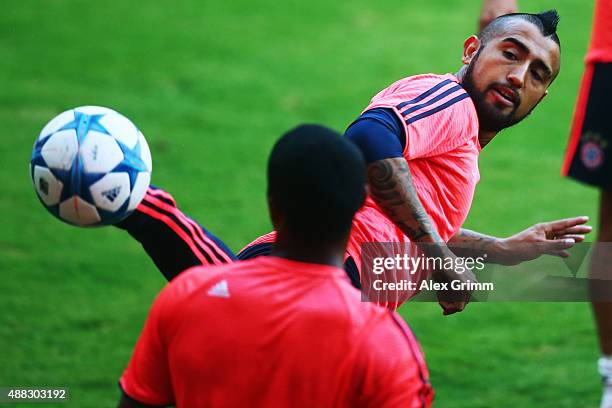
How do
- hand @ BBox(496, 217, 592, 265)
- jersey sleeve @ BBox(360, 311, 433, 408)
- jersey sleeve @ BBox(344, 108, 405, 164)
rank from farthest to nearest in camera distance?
hand @ BBox(496, 217, 592, 265), jersey sleeve @ BBox(344, 108, 405, 164), jersey sleeve @ BBox(360, 311, 433, 408)

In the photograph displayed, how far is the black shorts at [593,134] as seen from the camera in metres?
4.78

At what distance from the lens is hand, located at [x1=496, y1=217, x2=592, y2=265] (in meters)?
4.63

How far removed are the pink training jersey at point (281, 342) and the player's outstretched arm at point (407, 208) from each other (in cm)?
122

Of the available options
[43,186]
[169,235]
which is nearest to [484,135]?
[169,235]

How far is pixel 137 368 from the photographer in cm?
315

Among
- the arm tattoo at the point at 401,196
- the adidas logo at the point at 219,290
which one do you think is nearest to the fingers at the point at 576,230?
the arm tattoo at the point at 401,196

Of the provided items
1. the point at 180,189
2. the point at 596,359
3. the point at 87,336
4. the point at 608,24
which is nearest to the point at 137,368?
the point at 608,24

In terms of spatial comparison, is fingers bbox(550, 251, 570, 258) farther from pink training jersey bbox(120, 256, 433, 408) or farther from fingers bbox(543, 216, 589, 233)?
pink training jersey bbox(120, 256, 433, 408)

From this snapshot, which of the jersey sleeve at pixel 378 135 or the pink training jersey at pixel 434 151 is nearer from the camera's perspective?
the jersey sleeve at pixel 378 135

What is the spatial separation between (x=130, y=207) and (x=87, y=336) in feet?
9.95

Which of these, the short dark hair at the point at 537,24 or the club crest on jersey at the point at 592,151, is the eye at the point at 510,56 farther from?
the club crest on jersey at the point at 592,151

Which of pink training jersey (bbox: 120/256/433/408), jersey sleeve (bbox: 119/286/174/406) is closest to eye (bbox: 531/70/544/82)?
pink training jersey (bbox: 120/256/433/408)

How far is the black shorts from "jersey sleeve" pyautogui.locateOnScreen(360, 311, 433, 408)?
217 cm

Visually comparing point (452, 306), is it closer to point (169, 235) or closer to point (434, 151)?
point (434, 151)
